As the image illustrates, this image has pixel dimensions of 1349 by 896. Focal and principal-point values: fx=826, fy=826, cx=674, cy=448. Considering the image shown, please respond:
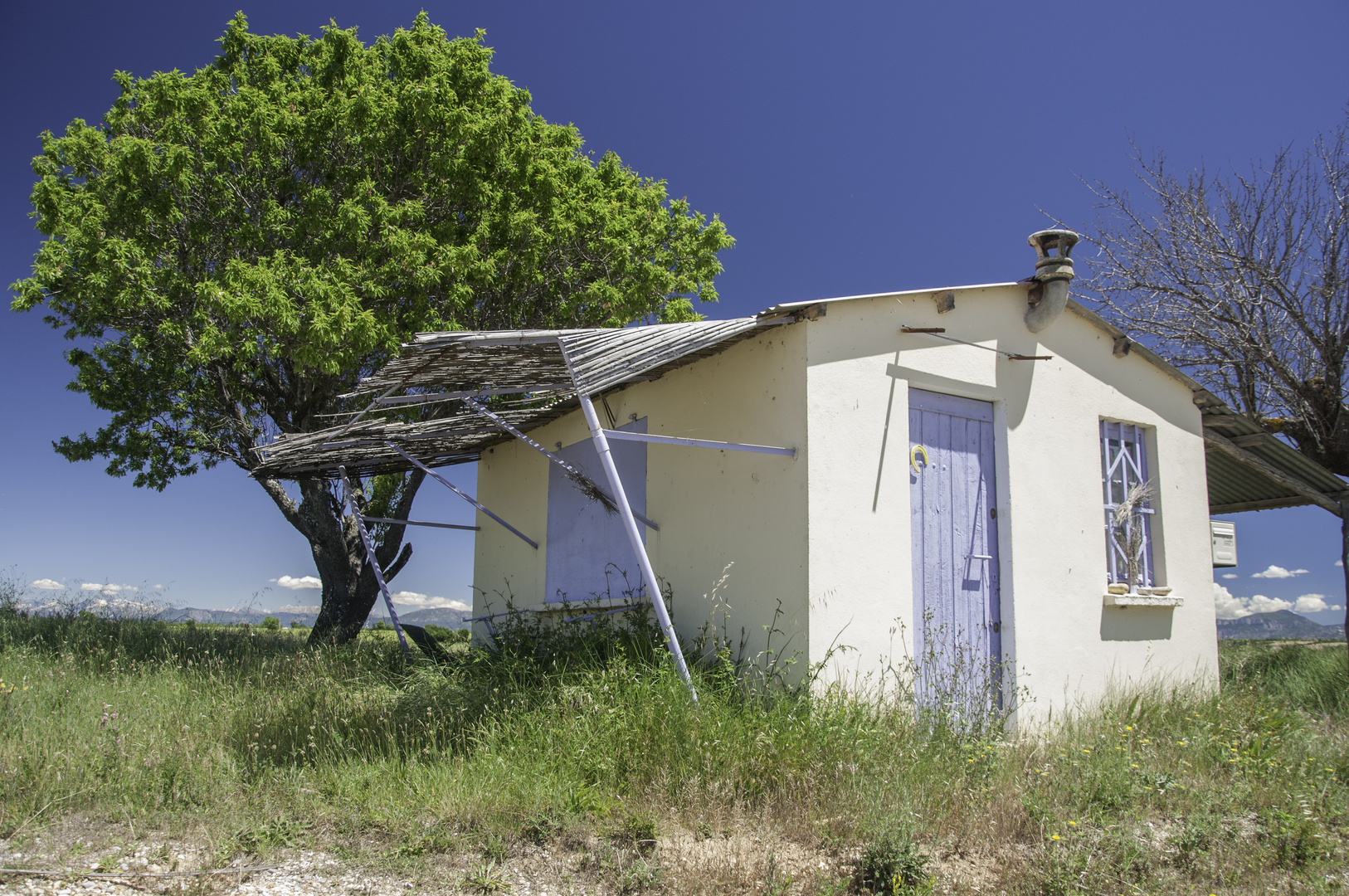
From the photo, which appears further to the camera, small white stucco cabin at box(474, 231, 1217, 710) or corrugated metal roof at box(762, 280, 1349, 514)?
corrugated metal roof at box(762, 280, 1349, 514)

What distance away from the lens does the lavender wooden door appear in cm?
611

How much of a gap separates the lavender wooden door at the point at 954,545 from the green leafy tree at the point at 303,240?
271 inches

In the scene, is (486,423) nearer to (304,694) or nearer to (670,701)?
(304,694)

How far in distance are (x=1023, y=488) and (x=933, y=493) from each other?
0.89 m

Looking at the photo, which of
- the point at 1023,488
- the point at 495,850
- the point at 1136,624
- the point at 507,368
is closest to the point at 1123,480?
the point at 1136,624

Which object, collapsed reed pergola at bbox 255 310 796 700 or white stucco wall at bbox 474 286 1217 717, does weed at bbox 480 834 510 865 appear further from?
white stucco wall at bbox 474 286 1217 717

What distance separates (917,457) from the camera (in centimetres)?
632

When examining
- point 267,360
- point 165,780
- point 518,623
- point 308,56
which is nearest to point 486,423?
point 518,623

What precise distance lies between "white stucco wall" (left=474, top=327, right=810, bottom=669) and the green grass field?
640mm

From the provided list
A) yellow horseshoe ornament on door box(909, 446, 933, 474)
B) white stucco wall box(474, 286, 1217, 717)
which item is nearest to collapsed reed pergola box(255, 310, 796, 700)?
white stucco wall box(474, 286, 1217, 717)

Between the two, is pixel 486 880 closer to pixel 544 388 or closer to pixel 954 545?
pixel 544 388

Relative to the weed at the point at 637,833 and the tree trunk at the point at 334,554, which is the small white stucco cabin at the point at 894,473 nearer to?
the weed at the point at 637,833

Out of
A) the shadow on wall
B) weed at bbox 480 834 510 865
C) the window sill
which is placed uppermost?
the window sill

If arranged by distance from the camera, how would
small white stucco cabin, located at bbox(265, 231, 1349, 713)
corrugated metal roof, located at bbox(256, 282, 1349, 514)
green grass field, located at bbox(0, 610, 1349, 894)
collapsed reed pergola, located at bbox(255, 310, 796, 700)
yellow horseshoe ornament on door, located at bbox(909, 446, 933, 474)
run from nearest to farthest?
green grass field, located at bbox(0, 610, 1349, 894), collapsed reed pergola, located at bbox(255, 310, 796, 700), corrugated metal roof, located at bbox(256, 282, 1349, 514), small white stucco cabin, located at bbox(265, 231, 1349, 713), yellow horseshoe ornament on door, located at bbox(909, 446, 933, 474)
